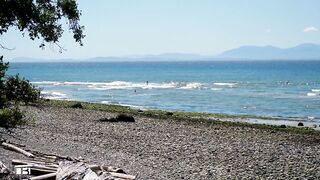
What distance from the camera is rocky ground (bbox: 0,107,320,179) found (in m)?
18.2

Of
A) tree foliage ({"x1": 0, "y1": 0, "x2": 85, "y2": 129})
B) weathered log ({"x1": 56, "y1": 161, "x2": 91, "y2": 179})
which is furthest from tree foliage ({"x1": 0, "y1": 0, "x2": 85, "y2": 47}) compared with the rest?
weathered log ({"x1": 56, "y1": 161, "x2": 91, "y2": 179})

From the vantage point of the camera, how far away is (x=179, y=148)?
76.7 ft

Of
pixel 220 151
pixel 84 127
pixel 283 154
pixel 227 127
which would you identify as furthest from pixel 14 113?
pixel 227 127

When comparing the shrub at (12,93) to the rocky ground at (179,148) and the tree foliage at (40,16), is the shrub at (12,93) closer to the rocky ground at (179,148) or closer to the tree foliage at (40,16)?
the tree foliage at (40,16)

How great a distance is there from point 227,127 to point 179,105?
24.2 m

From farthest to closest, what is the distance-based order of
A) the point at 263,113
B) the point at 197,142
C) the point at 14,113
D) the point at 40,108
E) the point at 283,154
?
1. the point at 263,113
2. the point at 40,108
3. the point at 197,142
4. the point at 283,154
5. the point at 14,113

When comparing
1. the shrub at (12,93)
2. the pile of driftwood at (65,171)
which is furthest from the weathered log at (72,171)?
the shrub at (12,93)

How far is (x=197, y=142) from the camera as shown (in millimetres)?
25922

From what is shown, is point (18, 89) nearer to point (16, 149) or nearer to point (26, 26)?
point (26, 26)

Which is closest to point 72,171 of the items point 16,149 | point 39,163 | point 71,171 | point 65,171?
point 71,171

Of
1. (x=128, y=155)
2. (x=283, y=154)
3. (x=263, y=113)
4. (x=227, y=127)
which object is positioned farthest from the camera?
(x=263, y=113)

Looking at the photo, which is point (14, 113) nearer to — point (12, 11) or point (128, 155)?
point (12, 11)

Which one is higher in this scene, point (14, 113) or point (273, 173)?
point (14, 113)

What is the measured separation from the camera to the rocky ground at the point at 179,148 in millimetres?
18156
